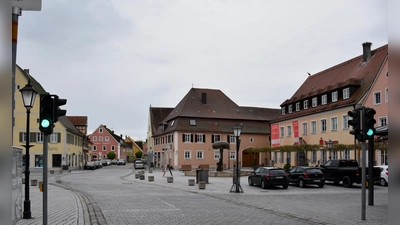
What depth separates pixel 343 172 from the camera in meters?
30.6

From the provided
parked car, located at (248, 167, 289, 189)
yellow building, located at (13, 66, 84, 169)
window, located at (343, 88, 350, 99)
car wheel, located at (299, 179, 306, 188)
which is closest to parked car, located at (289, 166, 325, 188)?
car wheel, located at (299, 179, 306, 188)

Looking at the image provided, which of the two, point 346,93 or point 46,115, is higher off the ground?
point 346,93

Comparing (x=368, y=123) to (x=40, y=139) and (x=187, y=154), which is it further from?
(x=187, y=154)

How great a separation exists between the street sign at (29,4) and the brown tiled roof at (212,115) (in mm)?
69258

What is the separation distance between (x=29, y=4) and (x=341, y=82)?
47343 mm

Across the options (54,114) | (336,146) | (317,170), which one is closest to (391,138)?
(54,114)

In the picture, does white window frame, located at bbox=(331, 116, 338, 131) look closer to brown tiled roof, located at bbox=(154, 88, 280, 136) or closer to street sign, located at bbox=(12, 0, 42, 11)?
brown tiled roof, located at bbox=(154, 88, 280, 136)

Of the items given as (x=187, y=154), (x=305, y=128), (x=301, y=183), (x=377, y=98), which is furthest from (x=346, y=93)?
(x=187, y=154)

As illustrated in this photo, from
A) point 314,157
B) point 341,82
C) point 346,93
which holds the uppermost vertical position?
point 341,82

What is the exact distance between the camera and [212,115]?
7925 centimetres

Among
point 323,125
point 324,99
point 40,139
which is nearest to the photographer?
point 323,125

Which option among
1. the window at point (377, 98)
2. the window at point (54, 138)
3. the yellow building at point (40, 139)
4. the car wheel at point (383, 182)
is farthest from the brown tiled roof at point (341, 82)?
the window at point (54, 138)

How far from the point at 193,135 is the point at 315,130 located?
2789 cm

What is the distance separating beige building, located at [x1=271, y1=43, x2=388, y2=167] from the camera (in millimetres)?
43594
